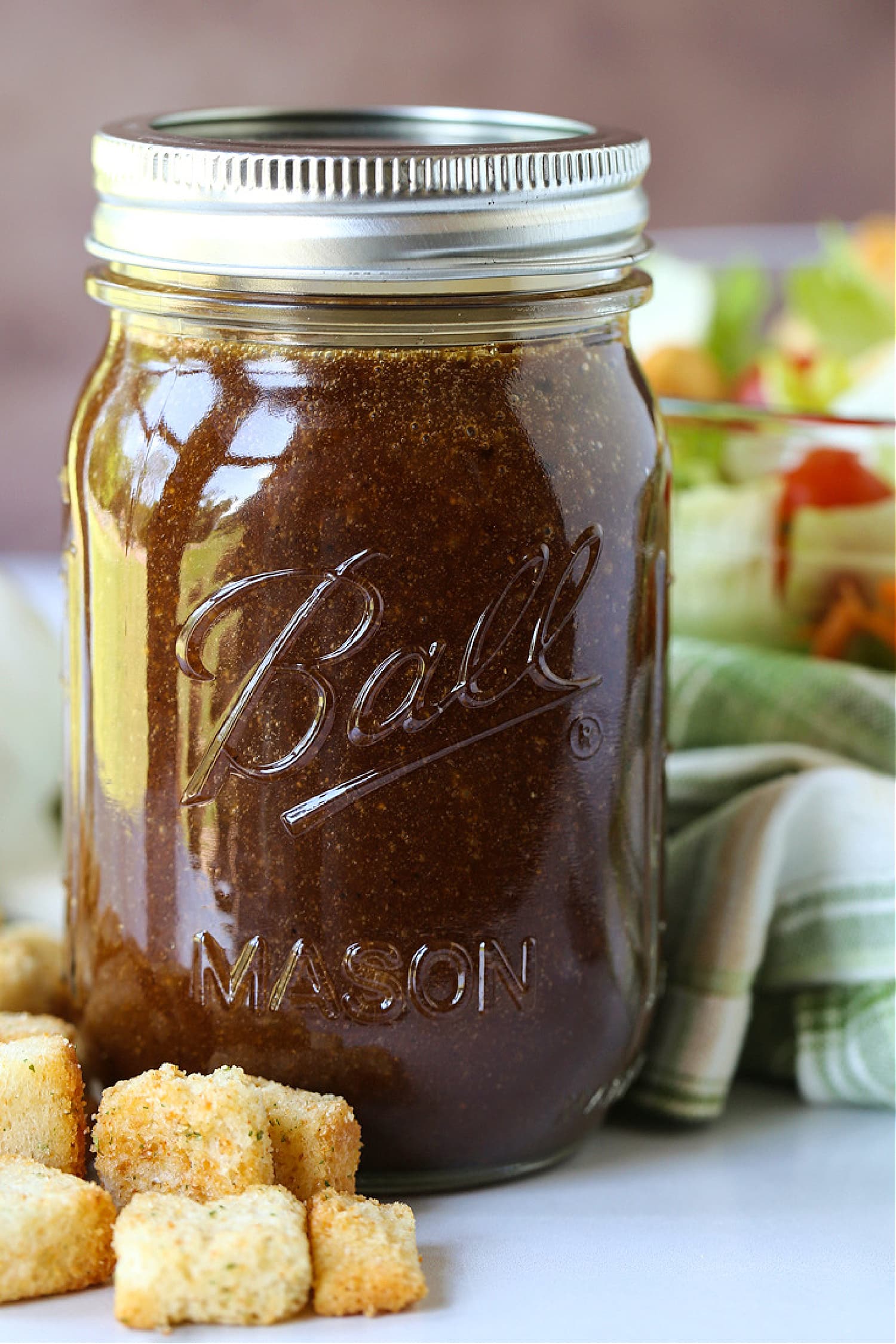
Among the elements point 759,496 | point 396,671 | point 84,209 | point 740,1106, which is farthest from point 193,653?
point 84,209

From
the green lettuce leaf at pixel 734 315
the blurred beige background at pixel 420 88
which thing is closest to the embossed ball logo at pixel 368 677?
the green lettuce leaf at pixel 734 315

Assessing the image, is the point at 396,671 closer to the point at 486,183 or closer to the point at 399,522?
the point at 399,522

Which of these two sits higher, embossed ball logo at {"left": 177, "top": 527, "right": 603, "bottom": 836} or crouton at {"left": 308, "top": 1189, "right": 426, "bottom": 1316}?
embossed ball logo at {"left": 177, "top": 527, "right": 603, "bottom": 836}

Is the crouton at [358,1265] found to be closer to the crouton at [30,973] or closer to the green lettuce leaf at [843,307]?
the crouton at [30,973]

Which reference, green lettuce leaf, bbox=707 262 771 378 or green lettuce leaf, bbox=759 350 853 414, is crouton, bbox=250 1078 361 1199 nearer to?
green lettuce leaf, bbox=759 350 853 414

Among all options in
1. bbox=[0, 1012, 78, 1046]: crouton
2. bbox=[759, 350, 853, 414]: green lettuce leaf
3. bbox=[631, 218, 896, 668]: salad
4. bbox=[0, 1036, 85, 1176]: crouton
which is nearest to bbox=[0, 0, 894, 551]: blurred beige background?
bbox=[759, 350, 853, 414]: green lettuce leaf

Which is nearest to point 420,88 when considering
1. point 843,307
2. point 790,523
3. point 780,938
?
point 843,307

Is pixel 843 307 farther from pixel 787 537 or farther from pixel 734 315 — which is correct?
pixel 787 537
